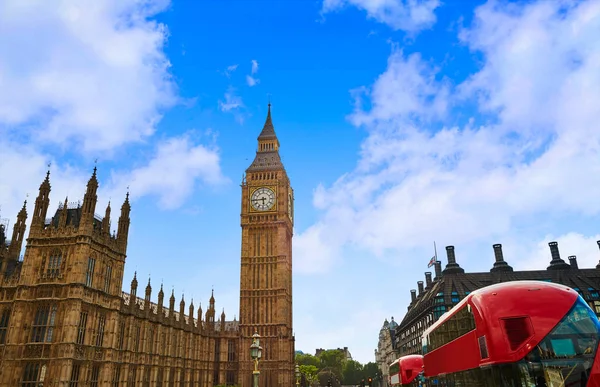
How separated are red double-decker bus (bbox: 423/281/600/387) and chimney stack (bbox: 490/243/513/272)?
250 ft

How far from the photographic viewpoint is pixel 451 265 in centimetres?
8912

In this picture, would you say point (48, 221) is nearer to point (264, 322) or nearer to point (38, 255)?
point (38, 255)

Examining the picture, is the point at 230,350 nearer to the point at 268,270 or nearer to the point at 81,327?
the point at 268,270

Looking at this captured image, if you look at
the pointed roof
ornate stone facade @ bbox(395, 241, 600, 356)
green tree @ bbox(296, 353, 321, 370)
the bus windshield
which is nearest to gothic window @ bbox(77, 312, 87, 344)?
the bus windshield

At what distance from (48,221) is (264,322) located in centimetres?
4933

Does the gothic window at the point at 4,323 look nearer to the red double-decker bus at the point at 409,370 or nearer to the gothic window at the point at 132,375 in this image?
the gothic window at the point at 132,375

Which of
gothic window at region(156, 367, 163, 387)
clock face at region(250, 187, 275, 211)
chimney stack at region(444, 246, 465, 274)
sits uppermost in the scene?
clock face at region(250, 187, 275, 211)

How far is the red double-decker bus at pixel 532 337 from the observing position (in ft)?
50.0

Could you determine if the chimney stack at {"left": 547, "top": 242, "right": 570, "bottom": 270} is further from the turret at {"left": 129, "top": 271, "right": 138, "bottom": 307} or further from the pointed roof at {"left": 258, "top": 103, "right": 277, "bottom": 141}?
the turret at {"left": 129, "top": 271, "right": 138, "bottom": 307}

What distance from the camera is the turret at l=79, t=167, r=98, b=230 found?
42.8 m

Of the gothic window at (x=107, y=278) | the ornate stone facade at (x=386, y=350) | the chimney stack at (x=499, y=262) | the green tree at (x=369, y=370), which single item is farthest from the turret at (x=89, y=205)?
the green tree at (x=369, y=370)

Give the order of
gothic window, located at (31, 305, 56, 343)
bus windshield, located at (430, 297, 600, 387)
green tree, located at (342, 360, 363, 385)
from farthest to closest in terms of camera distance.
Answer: green tree, located at (342, 360, 363, 385) < gothic window, located at (31, 305, 56, 343) < bus windshield, located at (430, 297, 600, 387)

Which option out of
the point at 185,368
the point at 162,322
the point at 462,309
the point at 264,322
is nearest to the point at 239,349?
the point at 264,322

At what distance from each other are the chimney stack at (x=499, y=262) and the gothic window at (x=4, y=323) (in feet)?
258
